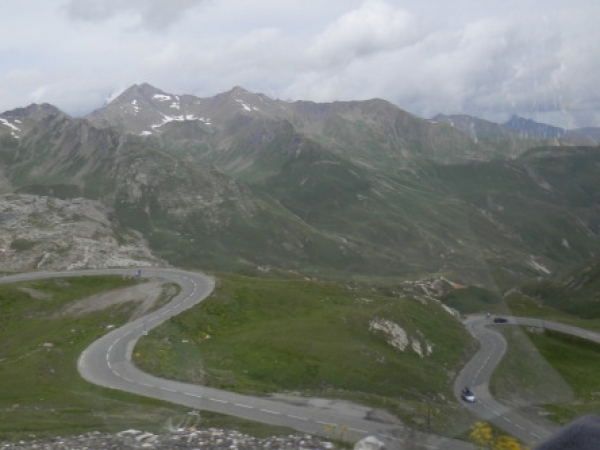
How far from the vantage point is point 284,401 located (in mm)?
44000

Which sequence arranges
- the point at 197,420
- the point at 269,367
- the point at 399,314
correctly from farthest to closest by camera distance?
the point at 399,314, the point at 269,367, the point at 197,420

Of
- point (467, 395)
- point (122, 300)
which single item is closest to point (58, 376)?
point (122, 300)

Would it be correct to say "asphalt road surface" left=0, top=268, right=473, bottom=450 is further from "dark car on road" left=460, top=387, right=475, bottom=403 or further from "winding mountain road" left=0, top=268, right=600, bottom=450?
"dark car on road" left=460, top=387, right=475, bottom=403

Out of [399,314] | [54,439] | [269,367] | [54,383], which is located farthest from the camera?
[399,314]

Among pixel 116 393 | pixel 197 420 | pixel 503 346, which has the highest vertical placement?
pixel 197 420

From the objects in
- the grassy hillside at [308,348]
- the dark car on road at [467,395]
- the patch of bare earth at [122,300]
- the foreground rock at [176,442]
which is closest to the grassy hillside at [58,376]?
the patch of bare earth at [122,300]

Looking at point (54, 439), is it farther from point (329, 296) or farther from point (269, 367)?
point (329, 296)

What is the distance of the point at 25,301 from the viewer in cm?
9325

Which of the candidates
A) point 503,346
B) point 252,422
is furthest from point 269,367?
point 503,346

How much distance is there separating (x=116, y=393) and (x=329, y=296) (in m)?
62.6

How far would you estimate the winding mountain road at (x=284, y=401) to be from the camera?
2939cm

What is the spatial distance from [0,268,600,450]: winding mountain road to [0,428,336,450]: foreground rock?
207cm

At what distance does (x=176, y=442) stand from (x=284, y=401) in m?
19.5

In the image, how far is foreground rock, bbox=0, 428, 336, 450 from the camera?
82.9 feet
